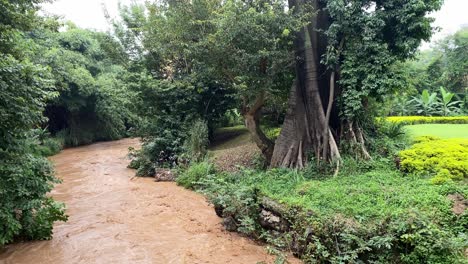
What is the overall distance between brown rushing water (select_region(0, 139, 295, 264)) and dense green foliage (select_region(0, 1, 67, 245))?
1.47 ft

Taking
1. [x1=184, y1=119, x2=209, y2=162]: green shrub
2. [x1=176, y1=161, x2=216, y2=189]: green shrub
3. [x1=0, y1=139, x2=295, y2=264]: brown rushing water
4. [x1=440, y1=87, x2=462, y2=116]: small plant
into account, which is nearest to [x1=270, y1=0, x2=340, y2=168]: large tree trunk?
[x1=176, y1=161, x2=216, y2=189]: green shrub

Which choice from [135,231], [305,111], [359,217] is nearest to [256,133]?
[305,111]

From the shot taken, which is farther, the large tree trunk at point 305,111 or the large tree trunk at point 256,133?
the large tree trunk at point 256,133

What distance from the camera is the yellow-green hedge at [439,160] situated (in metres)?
5.62

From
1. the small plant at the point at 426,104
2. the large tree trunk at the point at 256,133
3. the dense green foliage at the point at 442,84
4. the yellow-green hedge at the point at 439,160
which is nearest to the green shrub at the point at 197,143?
the large tree trunk at the point at 256,133

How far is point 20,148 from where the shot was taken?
17.4ft

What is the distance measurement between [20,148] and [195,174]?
4.80 metres

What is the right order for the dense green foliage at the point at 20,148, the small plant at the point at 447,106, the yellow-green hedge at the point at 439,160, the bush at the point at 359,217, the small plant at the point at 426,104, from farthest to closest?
the small plant at the point at 426,104
the small plant at the point at 447,106
the yellow-green hedge at the point at 439,160
the dense green foliage at the point at 20,148
the bush at the point at 359,217

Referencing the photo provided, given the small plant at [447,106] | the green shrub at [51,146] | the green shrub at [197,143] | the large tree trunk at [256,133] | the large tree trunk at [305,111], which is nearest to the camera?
the large tree trunk at [305,111]

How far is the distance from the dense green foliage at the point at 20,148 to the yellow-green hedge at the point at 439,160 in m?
6.40

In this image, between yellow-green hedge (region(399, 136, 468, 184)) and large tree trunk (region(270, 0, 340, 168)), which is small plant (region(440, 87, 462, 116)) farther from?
large tree trunk (region(270, 0, 340, 168))

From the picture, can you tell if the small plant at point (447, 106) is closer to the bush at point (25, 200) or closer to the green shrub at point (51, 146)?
the bush at point (25, 200)

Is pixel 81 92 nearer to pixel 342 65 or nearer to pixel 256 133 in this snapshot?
pixel 256 133

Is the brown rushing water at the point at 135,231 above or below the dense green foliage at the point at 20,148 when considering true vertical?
below
